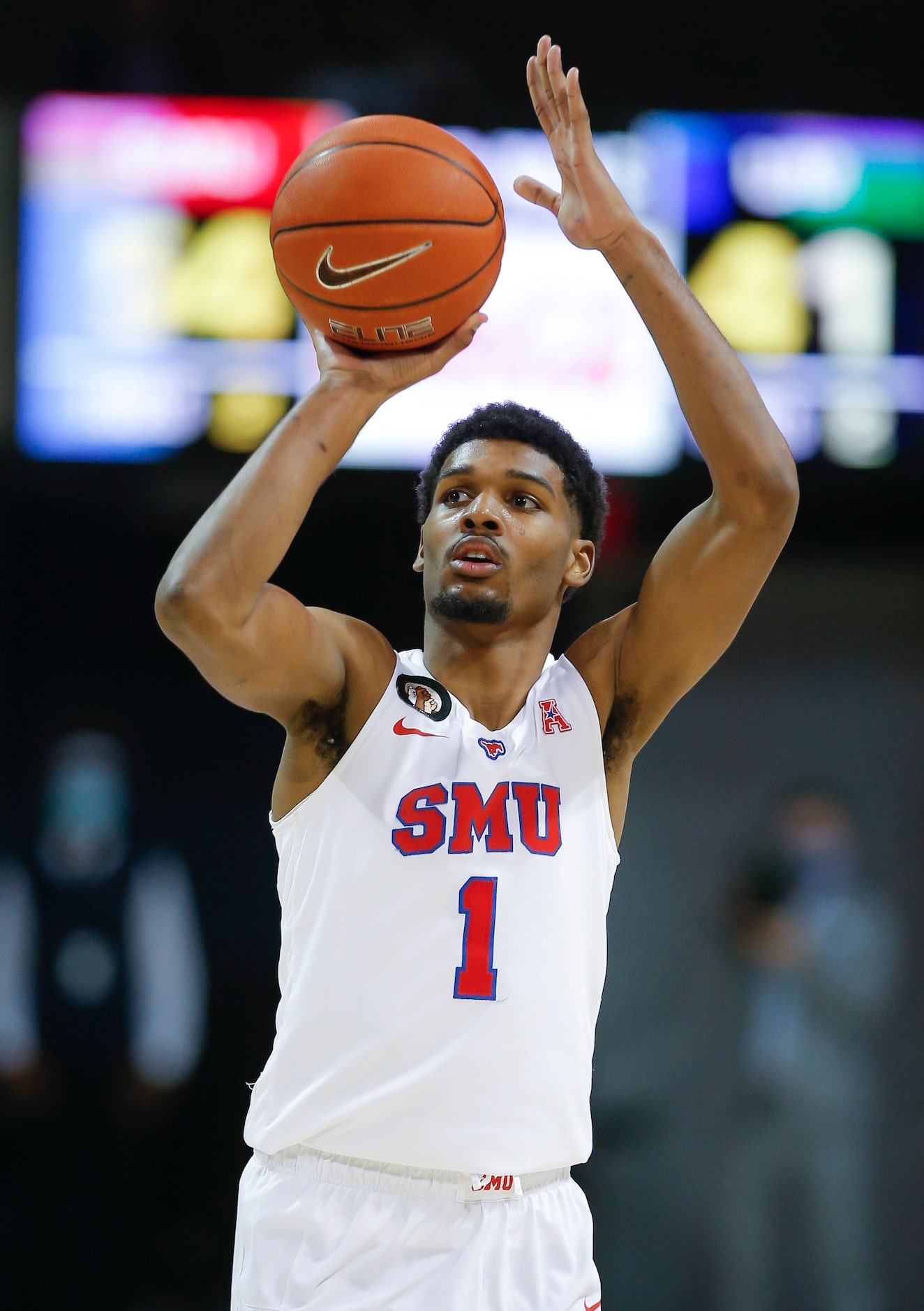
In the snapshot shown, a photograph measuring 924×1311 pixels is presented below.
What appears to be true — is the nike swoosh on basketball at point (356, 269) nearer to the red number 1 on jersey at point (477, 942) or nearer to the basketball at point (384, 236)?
the basketball at point (384, 236)

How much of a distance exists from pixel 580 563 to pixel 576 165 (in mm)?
835

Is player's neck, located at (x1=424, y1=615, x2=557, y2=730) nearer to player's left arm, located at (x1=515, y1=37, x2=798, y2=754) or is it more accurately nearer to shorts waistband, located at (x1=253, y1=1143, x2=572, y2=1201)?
player's left arm, located at (x1=515, y1=37, x2=798, y2=754)

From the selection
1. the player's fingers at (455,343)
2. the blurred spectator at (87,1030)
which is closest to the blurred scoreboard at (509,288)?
the blurred spectator at (87,1030)

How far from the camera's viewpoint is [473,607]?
300 centimetres

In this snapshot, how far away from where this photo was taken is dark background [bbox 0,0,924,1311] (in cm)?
673

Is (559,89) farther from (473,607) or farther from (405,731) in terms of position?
Result: (405,731)

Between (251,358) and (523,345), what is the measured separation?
1.17 metres

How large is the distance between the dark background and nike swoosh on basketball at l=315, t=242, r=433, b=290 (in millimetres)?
3742

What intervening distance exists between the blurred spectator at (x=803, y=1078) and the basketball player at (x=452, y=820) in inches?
154

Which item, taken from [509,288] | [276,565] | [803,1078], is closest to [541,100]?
[276,565]

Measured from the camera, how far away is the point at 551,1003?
280 centimetres

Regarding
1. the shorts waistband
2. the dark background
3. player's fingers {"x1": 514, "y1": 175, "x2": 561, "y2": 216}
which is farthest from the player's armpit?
the dark background

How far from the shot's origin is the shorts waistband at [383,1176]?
2729 mm

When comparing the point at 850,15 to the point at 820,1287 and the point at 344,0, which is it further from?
the point at 820,1287
